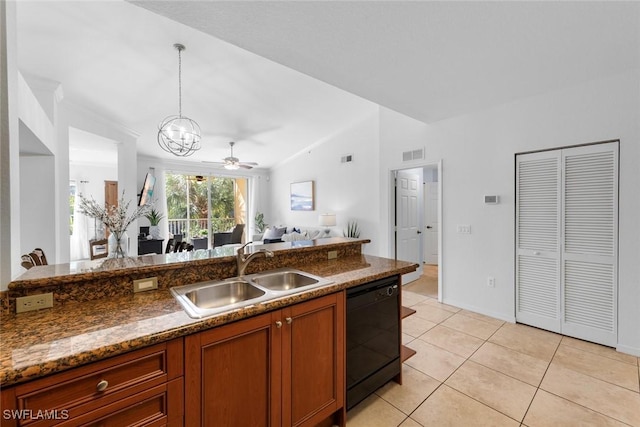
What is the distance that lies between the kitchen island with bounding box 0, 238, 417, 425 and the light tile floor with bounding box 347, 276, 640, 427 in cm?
71

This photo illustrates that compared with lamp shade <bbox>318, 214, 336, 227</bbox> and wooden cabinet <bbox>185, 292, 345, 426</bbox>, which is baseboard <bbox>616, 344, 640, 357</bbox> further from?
lamp shade <bbox>318, 214, 336, 227</bbox>

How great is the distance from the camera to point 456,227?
362 centimetres

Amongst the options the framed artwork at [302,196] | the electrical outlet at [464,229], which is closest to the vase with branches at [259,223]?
the framed artwork at [302,196]

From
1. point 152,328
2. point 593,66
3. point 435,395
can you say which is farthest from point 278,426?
point 593,66

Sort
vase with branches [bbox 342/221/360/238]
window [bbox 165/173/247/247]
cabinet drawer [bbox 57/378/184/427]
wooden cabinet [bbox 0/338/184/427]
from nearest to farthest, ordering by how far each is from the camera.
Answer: wooden cabinet [bbox 0/338/184/427] → cabinet drawer [bbox 57/378/184/427] → vase with branches [bbox 342/221/360/238] → window [bbox 165/173/247/247]

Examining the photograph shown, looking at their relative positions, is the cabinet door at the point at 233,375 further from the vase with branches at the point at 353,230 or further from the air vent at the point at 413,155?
the vase with branches at the point at 353,230

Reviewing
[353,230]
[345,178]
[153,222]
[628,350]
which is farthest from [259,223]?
[628,350]

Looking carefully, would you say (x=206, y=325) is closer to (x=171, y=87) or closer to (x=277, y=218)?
(x=171, y=87)

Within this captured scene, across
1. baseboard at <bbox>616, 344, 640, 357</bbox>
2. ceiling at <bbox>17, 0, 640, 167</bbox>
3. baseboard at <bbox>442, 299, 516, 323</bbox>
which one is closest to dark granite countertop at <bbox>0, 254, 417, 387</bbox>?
ceiling at <bbox>17, 0, 640, 167</bbox>

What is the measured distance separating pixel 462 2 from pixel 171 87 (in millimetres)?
3426

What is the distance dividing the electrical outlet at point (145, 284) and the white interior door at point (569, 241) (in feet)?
11.8

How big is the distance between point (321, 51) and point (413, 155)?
8.05ft

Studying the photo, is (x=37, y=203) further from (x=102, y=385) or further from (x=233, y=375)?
(x=233, y=375)

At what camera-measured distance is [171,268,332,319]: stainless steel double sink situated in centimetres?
140
